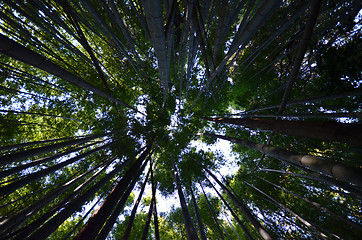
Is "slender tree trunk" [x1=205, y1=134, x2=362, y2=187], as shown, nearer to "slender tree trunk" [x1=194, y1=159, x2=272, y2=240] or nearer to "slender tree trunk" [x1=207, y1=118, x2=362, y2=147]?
"slender tree trunk" [x1=207, y1=118, x2=362, y2=147]

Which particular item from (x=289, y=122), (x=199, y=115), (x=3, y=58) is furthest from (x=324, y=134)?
(x=3, y=58)

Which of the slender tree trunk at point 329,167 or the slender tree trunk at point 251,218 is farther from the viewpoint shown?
the slender tree trunk at point 251,218

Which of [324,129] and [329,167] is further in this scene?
[324,129]

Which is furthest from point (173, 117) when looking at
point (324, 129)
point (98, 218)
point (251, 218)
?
point (324, 129)

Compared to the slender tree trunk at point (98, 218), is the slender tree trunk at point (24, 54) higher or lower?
higher

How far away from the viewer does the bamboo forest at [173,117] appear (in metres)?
2.88

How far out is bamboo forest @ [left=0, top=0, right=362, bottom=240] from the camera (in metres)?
2.88

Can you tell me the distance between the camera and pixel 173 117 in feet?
26.6

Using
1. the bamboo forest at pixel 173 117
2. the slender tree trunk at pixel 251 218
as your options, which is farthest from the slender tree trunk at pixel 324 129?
the slender tree trunk at pixel 251 218

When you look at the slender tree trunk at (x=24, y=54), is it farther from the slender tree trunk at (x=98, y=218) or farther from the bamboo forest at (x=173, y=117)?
the slender tree trunk at (x=98, y=218)

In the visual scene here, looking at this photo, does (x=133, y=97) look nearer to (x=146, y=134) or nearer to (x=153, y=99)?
(x=153, y=99)

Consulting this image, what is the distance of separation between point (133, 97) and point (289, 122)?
5.77 m

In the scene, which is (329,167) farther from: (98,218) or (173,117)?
(173,117)

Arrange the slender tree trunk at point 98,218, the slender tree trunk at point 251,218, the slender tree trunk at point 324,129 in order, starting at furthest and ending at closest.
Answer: the slender tree trunk at point 251,218, the slender tree trunk at point 98,218, the slender tree trunk at point 324,129
